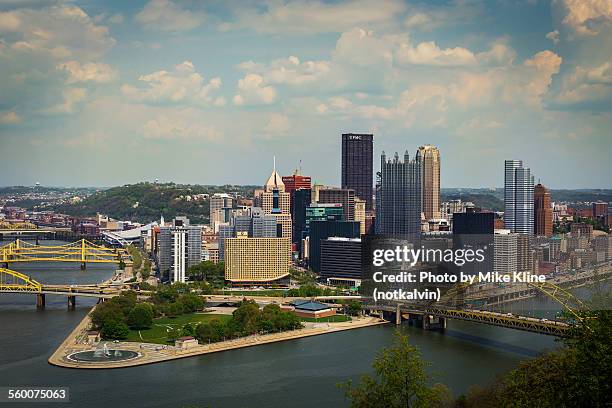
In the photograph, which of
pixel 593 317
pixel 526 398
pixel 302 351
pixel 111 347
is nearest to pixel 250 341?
pixel 302 351

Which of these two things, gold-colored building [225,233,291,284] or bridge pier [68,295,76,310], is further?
gold-colored building [225,233,291,284]

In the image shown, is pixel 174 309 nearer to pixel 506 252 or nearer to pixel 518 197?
pixel 506 252

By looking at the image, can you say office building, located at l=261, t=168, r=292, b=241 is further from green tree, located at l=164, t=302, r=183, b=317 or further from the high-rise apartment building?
green tree, located at l=164, t=302, r=183, b=317

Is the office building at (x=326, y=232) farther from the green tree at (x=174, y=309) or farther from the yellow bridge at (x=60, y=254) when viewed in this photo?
the green tree at (x=174, y=309)

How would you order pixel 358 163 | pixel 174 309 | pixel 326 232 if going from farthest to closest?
pixel 358 163 → pixel 326 232 → pixel 174 309

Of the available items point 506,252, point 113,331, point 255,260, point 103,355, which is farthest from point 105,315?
point 506,252

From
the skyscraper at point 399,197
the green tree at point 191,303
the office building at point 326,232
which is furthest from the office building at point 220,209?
the green tree at point 191,303

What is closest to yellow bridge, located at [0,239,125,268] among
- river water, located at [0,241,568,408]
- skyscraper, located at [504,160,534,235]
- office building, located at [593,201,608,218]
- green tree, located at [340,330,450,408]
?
river water, located at [0,241,568,408]

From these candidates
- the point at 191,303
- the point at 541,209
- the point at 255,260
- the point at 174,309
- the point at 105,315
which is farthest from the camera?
the point at 541,209
